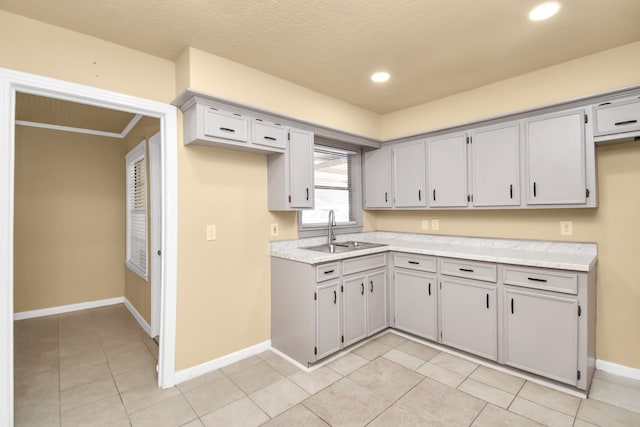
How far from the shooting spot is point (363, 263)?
3066mm

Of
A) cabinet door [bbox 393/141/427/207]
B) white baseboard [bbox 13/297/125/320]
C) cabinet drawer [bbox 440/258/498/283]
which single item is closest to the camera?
cabinet drawer [bbox 440/258/498/283]

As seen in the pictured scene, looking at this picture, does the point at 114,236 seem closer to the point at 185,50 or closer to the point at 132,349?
the point at 132,349

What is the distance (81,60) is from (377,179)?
303 centimetres

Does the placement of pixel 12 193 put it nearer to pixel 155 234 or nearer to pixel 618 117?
pixel 155 234

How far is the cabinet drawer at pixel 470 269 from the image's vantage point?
8.50ft

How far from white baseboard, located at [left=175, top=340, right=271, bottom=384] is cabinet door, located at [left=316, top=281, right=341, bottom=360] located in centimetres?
65

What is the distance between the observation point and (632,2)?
73.9 inches

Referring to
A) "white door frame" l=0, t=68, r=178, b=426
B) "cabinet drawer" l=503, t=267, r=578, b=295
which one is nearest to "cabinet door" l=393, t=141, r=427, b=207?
"cabinet drawer" l=503, t=267, r=578, b=295

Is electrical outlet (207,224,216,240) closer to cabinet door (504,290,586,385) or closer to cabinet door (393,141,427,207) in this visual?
cabinet door (393,141,427,207)

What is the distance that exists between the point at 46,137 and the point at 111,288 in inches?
91.2

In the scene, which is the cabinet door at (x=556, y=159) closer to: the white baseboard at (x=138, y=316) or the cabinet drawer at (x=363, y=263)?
the cabinet drawer at (x=363, y=263)

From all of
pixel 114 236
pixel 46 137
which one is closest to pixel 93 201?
pixel 114 236

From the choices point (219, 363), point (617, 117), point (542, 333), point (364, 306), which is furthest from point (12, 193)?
point (617, 117)

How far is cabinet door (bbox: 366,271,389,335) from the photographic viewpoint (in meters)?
3.14
